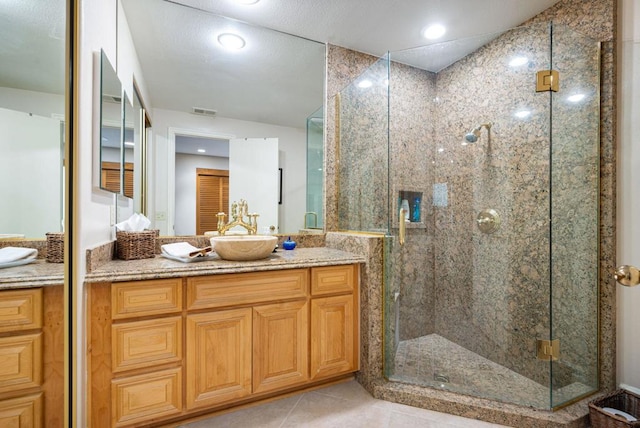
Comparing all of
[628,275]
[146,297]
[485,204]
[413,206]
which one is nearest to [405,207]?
[413,206]

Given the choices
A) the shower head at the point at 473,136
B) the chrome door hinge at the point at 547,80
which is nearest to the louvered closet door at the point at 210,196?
the shower head at the point at 473,136

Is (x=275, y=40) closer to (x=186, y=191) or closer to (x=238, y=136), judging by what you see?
(x=238, y=136)

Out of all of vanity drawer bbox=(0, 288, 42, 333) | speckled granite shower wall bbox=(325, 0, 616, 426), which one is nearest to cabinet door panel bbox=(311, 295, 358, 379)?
speckled granite shower wall bbox=(325, 0, 616, 426)

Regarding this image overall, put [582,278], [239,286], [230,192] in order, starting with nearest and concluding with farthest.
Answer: [239,286] < [582,278] < [230,192]

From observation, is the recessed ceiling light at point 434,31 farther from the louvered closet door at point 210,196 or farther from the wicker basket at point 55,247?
the wicker basket at point 55,247

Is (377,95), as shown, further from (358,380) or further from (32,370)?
(32,370)

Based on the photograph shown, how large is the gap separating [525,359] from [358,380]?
1.11 metres

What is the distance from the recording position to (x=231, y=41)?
204 centimetres

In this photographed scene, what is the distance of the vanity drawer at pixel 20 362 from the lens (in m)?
0.89

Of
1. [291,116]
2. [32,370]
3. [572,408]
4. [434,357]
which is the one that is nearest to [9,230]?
[32,370]

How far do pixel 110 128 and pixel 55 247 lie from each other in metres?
0.68

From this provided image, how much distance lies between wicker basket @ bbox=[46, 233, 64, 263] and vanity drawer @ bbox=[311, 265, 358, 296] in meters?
1.15

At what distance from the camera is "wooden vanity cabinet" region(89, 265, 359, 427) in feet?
4.13

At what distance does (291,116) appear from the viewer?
2.24 meters
